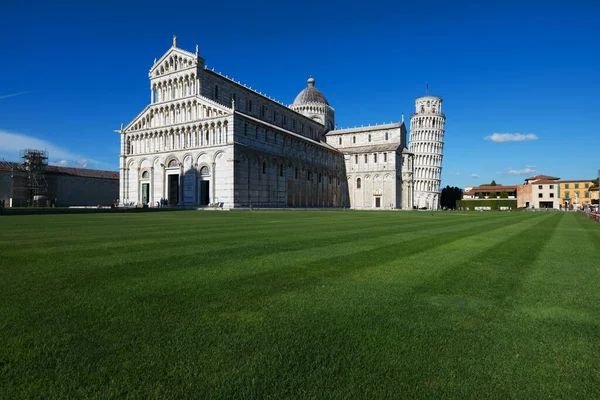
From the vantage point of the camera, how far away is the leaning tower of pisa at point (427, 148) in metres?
86.7

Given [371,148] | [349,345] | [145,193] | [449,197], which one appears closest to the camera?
[349,345]

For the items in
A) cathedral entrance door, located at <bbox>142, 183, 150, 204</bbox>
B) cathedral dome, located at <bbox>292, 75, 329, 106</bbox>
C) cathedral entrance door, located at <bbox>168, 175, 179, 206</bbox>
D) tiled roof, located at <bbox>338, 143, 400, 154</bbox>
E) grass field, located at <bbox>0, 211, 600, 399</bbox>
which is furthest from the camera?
cathedral dome, located at <bbox>292, 75, 329, 106</bbox>

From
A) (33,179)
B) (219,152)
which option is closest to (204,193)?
(219,152)

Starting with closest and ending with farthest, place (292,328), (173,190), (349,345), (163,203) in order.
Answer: (349,345) → (292,328) → (163,203) → (173,190)

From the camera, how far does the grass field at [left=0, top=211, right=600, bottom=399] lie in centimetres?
272

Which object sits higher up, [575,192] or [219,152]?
[219,152]

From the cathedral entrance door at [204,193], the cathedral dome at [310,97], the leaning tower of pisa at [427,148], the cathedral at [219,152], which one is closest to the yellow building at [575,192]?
the leaning tower of pisa at [427,148]

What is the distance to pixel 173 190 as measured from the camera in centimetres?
5081

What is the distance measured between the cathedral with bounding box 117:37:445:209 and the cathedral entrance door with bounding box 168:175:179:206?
14 centimetres

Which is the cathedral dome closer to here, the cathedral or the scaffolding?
the cathedral

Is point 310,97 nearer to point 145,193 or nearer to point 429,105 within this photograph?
point 429,105

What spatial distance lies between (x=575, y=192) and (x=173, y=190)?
347 ft

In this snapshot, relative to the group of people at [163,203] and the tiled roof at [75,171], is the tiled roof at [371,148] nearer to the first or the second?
the group of people at [163,203]

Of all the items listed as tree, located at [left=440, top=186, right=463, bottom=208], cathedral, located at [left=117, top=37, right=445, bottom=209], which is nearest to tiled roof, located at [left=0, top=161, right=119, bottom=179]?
cathedral, located at [left=117, top=37, right=445, bottom=209]
